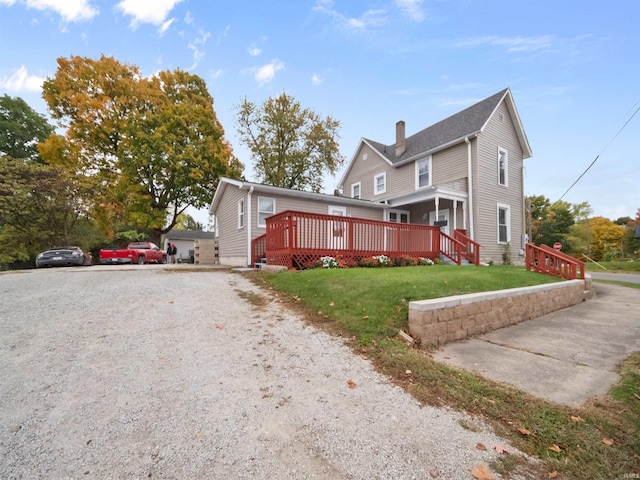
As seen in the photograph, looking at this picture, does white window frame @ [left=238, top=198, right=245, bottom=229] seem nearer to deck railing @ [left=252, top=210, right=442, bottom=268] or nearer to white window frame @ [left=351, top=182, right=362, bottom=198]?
deck railing @ [left=252, top=210, right=442, bottom=268]

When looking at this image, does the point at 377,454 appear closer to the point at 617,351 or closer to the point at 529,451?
the point at 529,451

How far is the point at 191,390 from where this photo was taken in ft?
8.73

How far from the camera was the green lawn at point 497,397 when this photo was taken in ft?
6.57

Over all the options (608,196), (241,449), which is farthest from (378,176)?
(608,196)

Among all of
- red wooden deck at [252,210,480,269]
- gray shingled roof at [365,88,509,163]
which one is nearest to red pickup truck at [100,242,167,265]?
red wooden deck at [252,210,480,269]

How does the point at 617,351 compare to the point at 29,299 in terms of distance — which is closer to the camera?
the point at 617,351

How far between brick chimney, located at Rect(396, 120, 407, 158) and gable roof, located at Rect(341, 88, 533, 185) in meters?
0.26

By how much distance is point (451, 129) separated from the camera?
52.5 feet

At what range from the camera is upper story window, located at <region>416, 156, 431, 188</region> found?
15.9 m

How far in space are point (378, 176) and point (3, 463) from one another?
1863 cm

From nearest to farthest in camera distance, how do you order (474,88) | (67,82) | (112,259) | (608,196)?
(474,88) < (112,259) < (67,82) < (608,196)

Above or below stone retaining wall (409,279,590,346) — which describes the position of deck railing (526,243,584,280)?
above

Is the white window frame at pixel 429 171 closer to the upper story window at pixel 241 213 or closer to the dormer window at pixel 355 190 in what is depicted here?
the dormer window at pixel 355 190

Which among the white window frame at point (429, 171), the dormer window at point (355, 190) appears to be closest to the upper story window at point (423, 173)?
the white window frame at point (429, 171)
